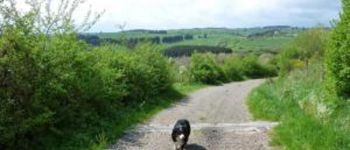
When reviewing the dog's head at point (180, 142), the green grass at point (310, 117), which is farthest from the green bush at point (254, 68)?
the dog's head at point (180, 142)

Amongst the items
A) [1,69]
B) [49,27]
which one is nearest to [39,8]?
[49,27]

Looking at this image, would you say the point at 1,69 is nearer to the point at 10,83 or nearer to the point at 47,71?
the point at 10,83

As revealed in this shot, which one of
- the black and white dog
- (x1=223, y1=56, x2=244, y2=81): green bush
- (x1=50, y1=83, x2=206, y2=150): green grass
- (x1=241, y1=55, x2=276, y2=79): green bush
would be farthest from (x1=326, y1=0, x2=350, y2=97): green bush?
(x1=241, y1=55, x2=276, y2=79): green bush

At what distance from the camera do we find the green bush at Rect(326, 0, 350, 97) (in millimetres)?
16922

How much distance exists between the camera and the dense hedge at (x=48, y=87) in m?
13.6

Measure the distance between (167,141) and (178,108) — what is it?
36.1ft

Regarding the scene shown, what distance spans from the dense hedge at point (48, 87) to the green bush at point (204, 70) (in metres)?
30.2

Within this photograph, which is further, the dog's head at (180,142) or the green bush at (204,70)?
the green bush at (204,70)

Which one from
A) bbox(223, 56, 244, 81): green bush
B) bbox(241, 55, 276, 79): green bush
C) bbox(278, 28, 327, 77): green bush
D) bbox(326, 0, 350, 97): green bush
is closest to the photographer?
bbox(326, 0, 350, 97): green bush

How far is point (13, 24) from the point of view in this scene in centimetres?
1455

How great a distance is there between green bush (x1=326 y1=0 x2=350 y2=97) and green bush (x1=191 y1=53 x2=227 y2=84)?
112 feet

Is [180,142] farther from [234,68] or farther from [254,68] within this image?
[254,68]

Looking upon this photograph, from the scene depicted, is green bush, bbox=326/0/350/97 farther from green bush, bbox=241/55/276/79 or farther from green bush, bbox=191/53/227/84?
green bush, bbox=241/55/276/79

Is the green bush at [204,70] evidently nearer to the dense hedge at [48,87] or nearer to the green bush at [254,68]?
the green bush at [254,68]
